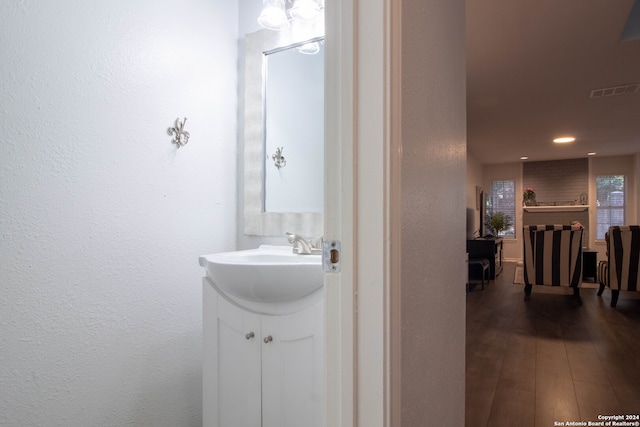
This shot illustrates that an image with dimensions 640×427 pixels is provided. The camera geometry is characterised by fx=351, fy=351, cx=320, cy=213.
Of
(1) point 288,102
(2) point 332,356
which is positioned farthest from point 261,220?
Result: (2) point 332,356

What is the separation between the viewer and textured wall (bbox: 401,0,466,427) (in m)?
0.70

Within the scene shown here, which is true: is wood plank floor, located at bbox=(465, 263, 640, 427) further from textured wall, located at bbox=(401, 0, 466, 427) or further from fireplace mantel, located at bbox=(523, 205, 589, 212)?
fireplace mantel, located at bbox=(523, 205, 589, 212)

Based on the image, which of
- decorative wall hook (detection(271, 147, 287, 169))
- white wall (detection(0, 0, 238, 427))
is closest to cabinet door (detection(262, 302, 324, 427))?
white wall (detection(0, 0, 238, 427))

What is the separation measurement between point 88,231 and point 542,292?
17.9ft

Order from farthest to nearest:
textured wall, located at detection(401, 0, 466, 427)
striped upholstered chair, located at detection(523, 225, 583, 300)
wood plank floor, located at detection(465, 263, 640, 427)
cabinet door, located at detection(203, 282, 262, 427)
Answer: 1. striped upholstered chair, located at detection(523, 225, 583, 300)
2. wood plank floor, located at detection(465, 263, 640, 427)
3. cabinet door, located at detection(203, 282, 262, 427)
4. textured wall, located at detection(401, 0, 466, 427)

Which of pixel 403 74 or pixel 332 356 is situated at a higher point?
pixel 403 74

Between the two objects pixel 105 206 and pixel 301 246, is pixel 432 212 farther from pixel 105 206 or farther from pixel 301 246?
pixel 105 206

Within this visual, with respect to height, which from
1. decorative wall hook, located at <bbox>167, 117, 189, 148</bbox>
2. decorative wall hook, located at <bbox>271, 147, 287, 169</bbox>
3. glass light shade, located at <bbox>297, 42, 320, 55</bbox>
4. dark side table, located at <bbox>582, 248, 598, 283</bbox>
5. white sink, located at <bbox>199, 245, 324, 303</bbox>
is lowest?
dark side table, located at <bbox>582, 248, 598, 283</bbox>

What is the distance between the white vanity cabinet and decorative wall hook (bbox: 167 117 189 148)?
68 cm

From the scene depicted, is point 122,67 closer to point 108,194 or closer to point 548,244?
point 108,194

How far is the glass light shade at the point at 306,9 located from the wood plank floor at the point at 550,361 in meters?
2.15

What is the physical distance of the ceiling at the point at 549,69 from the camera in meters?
2.18

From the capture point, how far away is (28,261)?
3.72 feet

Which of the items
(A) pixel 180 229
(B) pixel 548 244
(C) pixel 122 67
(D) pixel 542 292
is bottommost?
(D) pixel 542 292
